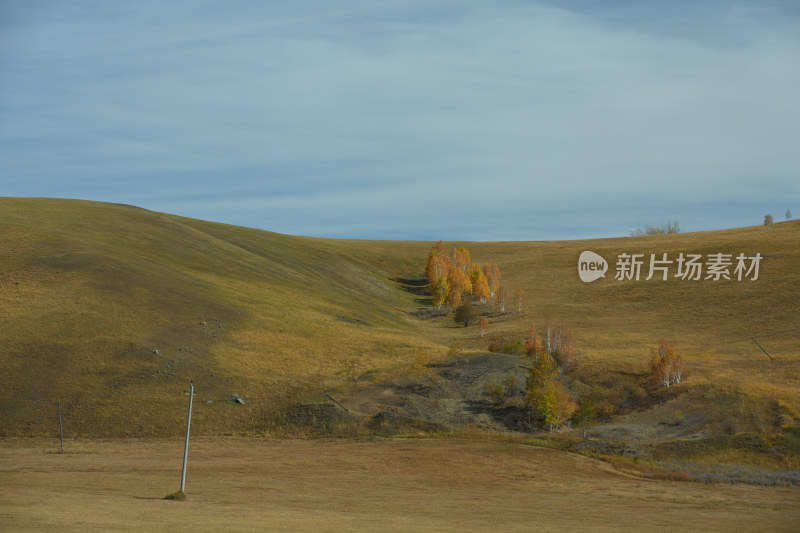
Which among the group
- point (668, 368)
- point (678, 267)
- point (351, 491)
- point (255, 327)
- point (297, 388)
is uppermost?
point (678, 267)

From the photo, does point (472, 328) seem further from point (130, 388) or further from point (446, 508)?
point (446, 508)

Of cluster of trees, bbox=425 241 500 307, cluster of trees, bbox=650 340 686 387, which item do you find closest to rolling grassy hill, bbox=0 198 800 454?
cluster of trees, bbox=650 340 686 387

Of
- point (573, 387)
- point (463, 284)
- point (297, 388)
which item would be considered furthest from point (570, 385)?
point (463, 284)

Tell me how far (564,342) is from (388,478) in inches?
1759

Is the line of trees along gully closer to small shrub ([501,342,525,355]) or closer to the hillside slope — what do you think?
small shrub ([501,342,525,355])

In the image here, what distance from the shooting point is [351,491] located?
121 feet

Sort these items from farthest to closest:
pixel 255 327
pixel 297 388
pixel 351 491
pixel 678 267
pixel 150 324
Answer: pixel 678 267
pixel 255 327
pixel 150 324
pixel 297 388
pixel 351 491

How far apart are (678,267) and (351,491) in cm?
10842

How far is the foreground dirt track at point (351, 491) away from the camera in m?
27.3

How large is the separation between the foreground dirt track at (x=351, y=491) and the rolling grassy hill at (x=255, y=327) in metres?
8.74

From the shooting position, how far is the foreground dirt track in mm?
27266

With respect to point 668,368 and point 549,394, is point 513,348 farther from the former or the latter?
point 549,394

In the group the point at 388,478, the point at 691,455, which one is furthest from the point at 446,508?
the point at 691,455

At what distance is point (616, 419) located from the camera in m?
60.6
